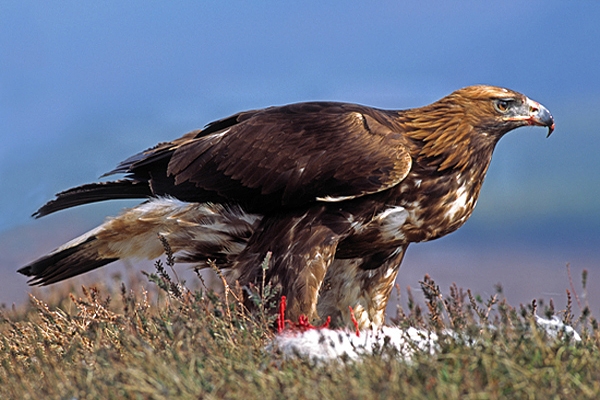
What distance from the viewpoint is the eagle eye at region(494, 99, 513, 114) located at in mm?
6707

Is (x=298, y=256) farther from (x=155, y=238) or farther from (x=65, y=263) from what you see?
(x=65, y=263)

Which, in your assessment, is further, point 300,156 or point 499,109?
point 499,109

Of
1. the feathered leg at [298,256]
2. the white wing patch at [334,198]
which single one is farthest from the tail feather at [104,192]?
the white wing patch at [334,198]

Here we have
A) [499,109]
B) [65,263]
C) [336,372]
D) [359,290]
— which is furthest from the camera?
[65,263]

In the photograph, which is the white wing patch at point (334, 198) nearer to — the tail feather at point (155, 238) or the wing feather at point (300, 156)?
the wing feather at point (300, 156)

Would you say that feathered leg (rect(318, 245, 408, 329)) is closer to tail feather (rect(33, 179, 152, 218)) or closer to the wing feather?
the wing feather

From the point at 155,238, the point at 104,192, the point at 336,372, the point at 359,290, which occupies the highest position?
the point at 104,192

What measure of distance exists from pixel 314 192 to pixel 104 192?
2131 millimetres

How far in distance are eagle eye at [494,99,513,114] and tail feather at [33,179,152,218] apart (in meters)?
3.07

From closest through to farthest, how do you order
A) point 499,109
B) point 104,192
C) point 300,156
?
point 300,156 < point 499,109 < point 104,192

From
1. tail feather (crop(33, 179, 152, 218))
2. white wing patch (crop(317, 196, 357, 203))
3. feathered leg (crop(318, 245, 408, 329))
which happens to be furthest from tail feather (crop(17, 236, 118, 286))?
white wing patch (crop(317, 196, 357, 203))

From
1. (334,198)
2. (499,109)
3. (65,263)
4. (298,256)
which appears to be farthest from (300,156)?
(65,263)

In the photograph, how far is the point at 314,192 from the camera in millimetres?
6195

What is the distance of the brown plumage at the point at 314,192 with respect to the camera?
243 inches
